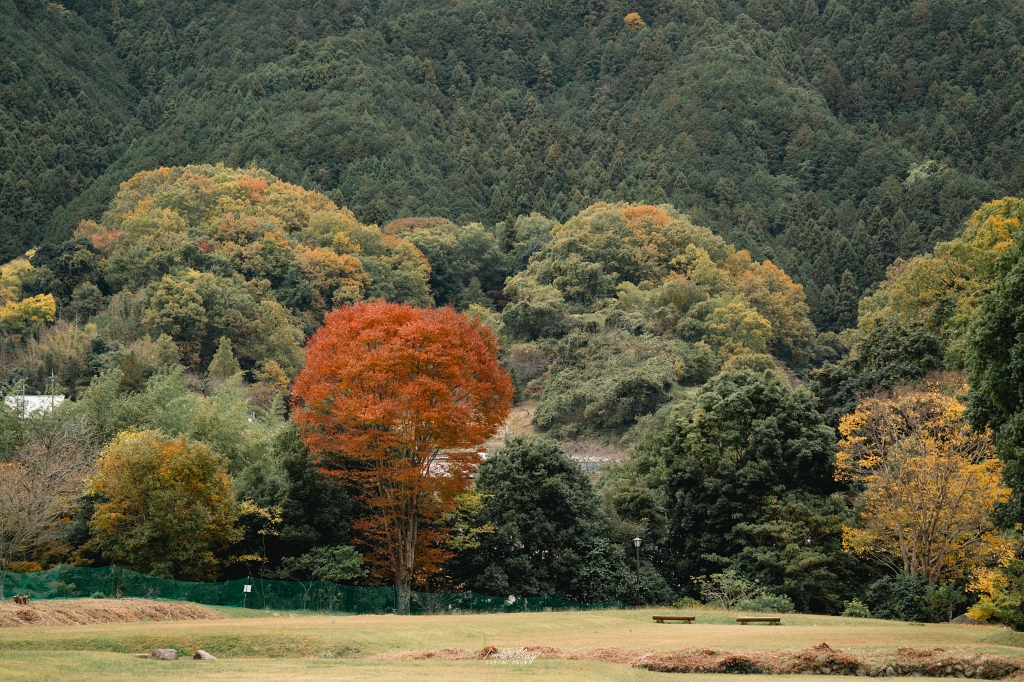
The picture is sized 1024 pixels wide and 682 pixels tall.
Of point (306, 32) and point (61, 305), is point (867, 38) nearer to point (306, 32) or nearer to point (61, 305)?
point (306, 32)

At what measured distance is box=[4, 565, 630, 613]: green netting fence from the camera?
125 feet

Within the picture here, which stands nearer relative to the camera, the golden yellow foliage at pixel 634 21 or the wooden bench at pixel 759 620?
the wooden bench at pixel 759 620

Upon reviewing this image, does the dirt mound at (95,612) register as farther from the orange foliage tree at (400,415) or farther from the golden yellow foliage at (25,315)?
the golden yellow foliage at (25,315)

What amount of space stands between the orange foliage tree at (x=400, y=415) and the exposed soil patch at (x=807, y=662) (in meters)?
19.1

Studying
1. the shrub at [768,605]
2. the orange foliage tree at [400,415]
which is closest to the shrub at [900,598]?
the shrub at [768,605]

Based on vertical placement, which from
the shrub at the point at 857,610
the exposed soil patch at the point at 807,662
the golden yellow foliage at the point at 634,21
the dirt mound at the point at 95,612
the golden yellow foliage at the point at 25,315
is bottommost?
the exposed soil patch at the point at 807,662

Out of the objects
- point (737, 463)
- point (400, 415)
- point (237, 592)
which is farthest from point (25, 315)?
point (737, 463)

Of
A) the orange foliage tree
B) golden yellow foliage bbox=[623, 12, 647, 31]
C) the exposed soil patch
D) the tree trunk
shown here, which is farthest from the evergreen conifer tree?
golden yellow foliage bbox=[623, 12, 647, 31]

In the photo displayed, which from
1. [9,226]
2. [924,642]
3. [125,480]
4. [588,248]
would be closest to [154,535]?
[125,480]

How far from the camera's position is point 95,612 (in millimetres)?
31547

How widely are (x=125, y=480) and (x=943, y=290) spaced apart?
44460 millimetres

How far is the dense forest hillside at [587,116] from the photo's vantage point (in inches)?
5797

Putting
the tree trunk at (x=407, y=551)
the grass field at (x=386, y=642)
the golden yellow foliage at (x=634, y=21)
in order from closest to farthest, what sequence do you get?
1. the grass field at (x=386, y=642)
2. the tree trunk at (x=407, y=551)
3. the golden yellow foliage at (x=634, y=21)

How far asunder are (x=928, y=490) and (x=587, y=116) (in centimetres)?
14228
